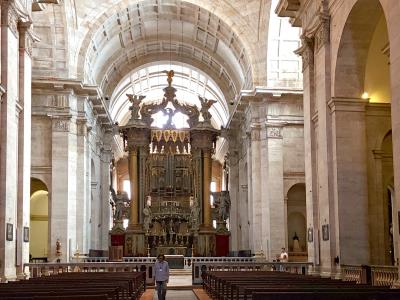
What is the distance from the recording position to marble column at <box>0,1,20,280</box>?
1839 centimetres

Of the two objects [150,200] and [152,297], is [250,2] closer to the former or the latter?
[150,200]

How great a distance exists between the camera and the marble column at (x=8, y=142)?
18.4 metres

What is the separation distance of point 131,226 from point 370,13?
26.6 m

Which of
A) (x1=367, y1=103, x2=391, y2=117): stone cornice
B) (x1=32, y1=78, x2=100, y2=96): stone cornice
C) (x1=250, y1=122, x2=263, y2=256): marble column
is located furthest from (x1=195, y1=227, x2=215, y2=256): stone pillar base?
(x1=367, y1=103, x2=391, y2=117): stone cornice

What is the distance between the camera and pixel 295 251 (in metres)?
33.8

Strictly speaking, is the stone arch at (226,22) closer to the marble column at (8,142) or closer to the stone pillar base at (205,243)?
the stone pillar base at (205,243)

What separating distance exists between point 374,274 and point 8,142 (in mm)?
10315

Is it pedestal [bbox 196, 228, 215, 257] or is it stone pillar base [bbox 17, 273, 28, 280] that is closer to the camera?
stone pillar base [bbox 17, 273, 28, 280]

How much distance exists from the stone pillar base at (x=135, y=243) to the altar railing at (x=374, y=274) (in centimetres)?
2418

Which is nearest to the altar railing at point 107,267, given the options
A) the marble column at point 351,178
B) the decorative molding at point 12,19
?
the marble column at point 351,178

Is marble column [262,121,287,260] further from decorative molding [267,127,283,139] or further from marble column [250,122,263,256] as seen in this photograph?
marble column [250,122,263,256]

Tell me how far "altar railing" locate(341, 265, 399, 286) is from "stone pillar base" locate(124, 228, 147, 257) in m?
24.2

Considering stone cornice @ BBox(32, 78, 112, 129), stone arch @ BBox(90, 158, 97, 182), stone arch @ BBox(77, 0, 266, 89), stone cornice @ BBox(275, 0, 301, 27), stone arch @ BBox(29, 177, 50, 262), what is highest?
stone arch @ BBox(77, 0, 266, 89)

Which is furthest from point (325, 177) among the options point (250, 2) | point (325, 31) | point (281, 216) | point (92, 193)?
point (92, 193)
